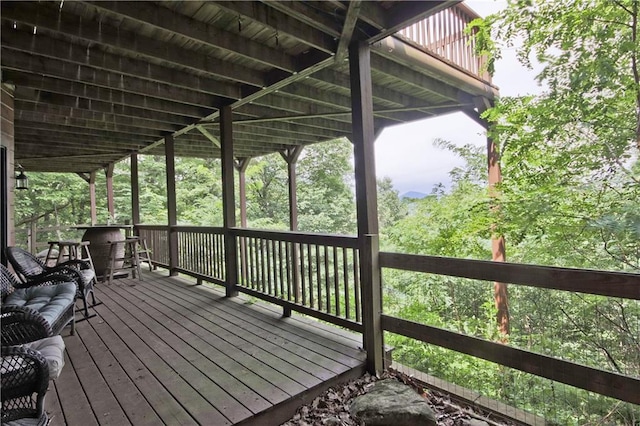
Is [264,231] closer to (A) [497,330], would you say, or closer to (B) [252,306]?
(B) [252,306]

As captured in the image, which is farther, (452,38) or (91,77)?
(452,38)

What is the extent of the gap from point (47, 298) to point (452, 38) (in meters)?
5.23

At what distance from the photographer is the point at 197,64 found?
3.30 m

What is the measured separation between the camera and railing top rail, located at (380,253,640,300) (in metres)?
1.63

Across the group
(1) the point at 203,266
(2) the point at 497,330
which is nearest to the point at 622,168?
(2) the point at 497,330

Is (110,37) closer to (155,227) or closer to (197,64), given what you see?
(197,64)

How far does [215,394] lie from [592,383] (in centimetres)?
215

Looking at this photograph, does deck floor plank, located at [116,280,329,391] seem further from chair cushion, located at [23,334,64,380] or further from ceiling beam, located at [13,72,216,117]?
ceiling beam, located at [13,72,216,117]

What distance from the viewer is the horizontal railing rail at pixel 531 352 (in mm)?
1625

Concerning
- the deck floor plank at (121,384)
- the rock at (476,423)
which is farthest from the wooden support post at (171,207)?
the rock at (476,423)

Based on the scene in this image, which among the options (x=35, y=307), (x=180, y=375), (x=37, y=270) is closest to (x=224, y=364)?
(x=180, y=375)

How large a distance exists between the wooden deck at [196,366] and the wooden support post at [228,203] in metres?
0.52

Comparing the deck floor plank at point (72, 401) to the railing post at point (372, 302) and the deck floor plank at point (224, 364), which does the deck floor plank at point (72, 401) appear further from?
the railing post at point (372, 302)

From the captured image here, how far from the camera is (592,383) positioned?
170 cm
